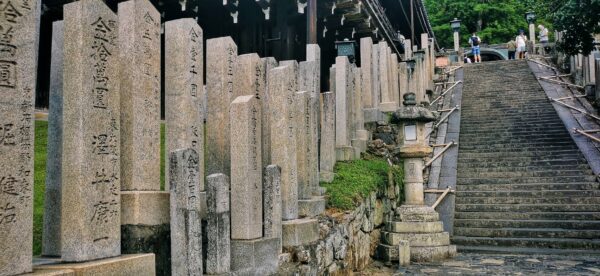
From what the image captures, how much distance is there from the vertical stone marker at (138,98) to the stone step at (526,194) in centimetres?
901

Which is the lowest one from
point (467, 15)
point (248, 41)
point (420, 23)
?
point (248, 41)

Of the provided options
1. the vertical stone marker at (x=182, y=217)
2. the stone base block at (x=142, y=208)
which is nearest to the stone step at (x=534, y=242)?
the vertical stone marker at (x=182, y=217)

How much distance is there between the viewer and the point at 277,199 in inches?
203

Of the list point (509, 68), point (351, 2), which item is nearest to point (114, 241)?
point (351, 2)

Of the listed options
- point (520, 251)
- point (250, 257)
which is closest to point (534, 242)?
point (520, 251)

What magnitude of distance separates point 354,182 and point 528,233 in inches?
173

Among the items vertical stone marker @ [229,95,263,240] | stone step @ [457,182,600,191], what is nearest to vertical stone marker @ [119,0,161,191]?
vertical stone marker @ [229,95,263,240]

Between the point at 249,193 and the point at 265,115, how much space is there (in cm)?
144

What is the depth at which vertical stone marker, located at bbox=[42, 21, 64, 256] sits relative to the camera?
3.88 m

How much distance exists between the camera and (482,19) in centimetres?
3981

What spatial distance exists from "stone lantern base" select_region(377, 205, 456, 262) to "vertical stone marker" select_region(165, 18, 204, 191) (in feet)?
17.1

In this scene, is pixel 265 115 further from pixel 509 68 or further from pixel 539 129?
pixel 509 68

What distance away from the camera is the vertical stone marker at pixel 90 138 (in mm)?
3266

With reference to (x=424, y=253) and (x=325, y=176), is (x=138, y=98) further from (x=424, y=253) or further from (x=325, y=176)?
(x=424, y=253)
